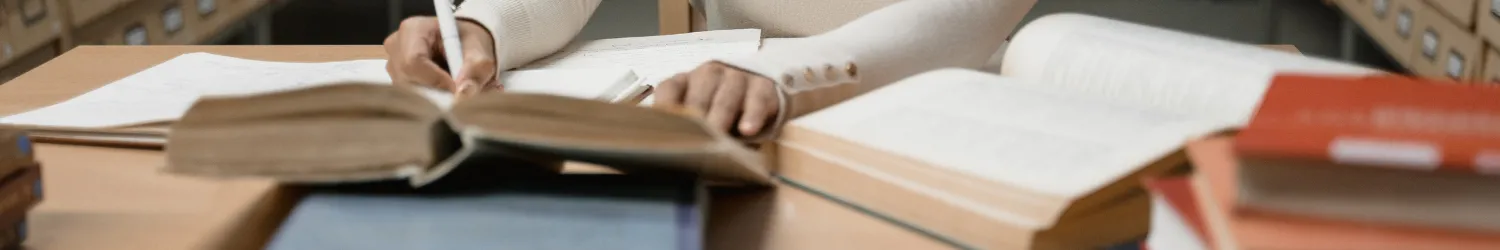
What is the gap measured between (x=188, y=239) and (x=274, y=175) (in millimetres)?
76

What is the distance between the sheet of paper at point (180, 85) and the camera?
33.0 inches

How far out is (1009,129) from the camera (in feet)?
1.87

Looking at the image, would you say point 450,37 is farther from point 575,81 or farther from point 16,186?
point 16,186

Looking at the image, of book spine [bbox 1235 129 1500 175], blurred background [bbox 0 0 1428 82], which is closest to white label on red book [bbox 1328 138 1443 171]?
book spine [bbox 1235 129 1500 175]

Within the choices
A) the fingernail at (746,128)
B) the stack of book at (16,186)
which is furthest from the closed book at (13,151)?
the fingernail at (746,128)

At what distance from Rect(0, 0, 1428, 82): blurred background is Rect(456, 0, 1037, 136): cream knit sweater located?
5.10 ft

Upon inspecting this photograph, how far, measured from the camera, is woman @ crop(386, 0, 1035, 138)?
2.38 ft

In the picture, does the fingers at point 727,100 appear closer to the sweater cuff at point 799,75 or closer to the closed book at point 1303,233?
the sweater cuff at point 799,75

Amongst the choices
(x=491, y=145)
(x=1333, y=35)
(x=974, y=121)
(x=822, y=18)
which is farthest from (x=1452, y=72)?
(x=491, y=145)

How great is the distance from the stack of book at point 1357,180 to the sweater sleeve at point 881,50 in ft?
1.09

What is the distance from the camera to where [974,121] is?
1.92 feet

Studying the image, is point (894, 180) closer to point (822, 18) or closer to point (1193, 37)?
point (1193, 37)

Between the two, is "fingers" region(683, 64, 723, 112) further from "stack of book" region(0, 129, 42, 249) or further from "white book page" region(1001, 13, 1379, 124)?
"stack of book" region(0, 129, 42, 249)

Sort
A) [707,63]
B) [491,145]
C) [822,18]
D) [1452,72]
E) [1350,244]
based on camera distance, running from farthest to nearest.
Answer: [1452,72]
[822,18]
[707,63]
[491,145]
[1350,244]
